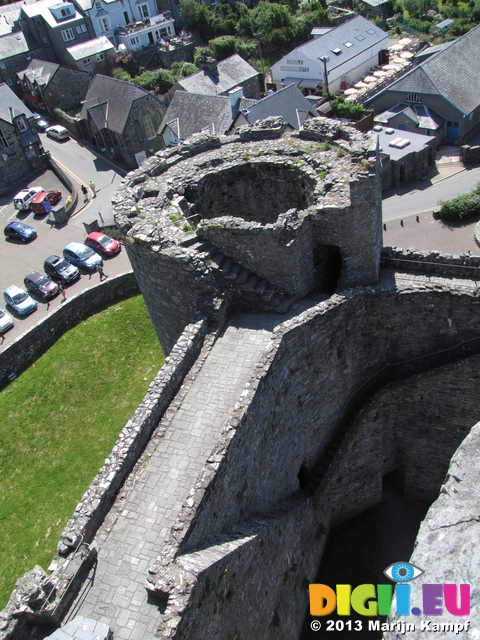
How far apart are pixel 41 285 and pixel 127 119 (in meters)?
19.4

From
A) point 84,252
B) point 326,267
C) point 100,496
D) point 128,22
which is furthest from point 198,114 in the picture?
point 100,496

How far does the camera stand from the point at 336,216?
16.5 meters

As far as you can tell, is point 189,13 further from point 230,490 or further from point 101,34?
point 230,490

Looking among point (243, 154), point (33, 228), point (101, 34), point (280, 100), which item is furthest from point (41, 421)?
point (101, 34)

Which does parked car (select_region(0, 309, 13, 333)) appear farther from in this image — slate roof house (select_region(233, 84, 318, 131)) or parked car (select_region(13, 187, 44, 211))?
slate roof house (select_region(233, 84, 318, 131))

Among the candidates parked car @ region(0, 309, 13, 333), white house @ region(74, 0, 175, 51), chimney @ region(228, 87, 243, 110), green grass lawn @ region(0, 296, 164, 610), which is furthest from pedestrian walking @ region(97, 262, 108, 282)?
white house @ region(74, 0, 175, 51)

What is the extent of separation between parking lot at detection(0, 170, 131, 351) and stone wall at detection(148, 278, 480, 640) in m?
19.7

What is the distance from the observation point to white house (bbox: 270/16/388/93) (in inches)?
2108

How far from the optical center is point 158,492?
41.9ft

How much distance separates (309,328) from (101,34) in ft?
210

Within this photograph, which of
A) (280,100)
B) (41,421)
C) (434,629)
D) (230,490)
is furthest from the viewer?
(280,100)

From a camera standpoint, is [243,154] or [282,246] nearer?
[282,246]

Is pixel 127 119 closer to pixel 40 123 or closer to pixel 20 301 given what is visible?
pixel 40 123

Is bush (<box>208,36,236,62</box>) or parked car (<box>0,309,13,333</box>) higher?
bush (<box>208,36,236,62</box>)
